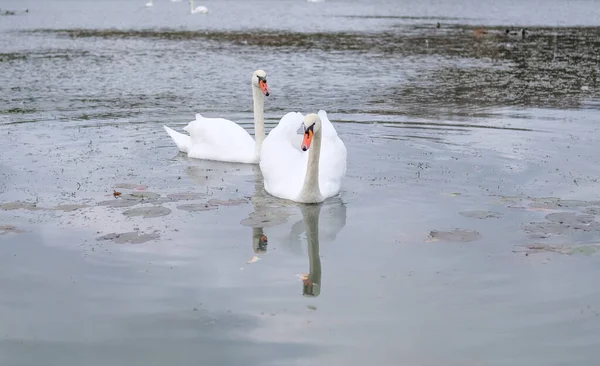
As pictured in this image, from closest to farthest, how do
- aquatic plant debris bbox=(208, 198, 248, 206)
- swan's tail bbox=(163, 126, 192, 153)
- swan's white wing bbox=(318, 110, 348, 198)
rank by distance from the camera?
aquatic plant debris bbox=(208, 198, 248, 206) < swan's white wing bbox=(318, 110, 348, 198) < swan's tail bbox=(163, 126, 192, 153)

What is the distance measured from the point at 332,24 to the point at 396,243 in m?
41.1

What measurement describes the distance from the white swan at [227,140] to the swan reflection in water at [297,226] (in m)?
1.95

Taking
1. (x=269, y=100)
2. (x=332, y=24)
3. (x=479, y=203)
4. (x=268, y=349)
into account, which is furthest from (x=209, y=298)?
(x=332, y=24)

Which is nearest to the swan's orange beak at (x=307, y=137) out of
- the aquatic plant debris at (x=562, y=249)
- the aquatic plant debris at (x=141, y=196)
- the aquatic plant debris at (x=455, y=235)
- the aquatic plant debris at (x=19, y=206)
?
the aquatic plant debris at (x=455, y=235)

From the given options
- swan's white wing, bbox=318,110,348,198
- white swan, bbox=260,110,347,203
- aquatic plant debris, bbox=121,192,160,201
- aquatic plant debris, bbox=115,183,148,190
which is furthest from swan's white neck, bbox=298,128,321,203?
aquatic plant debris, bbox=115,183,148,190

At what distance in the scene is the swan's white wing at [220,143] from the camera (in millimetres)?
12406

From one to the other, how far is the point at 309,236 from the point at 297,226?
13.2 inches

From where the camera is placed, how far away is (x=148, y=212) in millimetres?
9469

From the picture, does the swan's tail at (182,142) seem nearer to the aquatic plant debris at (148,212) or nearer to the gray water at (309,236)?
the gray water at (309,236)

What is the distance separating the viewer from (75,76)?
2380 centimetres

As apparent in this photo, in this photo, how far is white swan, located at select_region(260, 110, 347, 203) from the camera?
31.8 ft

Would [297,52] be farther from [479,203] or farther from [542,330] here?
[542,330]

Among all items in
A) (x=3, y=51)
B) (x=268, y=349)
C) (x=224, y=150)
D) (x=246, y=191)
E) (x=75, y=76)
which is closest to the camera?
(x=268, y=349)

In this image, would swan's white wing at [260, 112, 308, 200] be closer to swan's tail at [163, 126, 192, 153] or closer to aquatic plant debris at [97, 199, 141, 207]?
aquatic plant debris at [97, 199, 141, 207]
